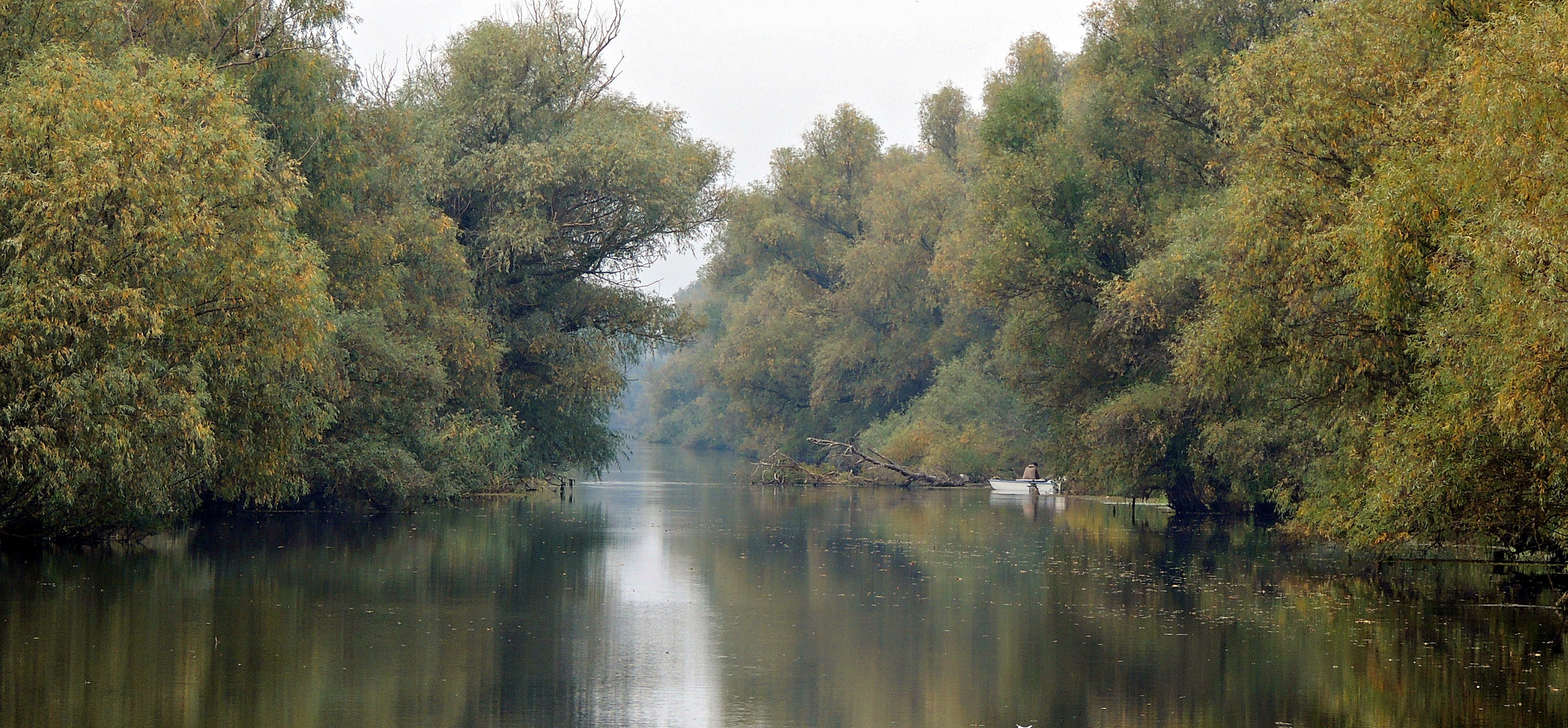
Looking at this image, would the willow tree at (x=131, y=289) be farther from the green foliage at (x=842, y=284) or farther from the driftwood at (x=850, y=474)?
the green foliage at (x=842, y=284)

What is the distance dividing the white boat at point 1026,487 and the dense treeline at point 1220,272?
201 centimetres

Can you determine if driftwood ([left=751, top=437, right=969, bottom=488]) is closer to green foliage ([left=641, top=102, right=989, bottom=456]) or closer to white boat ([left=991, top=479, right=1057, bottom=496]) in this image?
white boat ([left=991, top=479, right=1057, bottom=496])

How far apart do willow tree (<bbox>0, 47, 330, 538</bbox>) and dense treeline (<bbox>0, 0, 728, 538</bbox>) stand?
0.15 feet

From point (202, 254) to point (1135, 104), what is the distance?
23225 mm

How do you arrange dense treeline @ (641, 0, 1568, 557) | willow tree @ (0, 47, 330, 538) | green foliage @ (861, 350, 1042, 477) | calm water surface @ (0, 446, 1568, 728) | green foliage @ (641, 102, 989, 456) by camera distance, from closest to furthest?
calm water surface @ (0, 446, 1568, 728) → dense treeline @ (641, 0, 1568, 557) → willow tree @ (0, 47, 330, 538) → green foliage @ (861, 350, 1042, 477) → green foliage @ (641, 102, 989, 456)

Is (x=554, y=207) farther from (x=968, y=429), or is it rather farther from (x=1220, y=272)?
(x=1220, y=272)

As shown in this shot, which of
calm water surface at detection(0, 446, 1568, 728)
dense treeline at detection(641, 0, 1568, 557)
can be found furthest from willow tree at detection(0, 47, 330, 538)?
dense treeline at detection(641, 0, 1568, 557)

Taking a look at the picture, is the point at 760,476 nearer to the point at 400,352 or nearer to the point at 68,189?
the point at 400,352

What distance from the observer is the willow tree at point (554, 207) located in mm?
41094

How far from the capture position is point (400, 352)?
3183 cm

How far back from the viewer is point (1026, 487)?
1879 inches

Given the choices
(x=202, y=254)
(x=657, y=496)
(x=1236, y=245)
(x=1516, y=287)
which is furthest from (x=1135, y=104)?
(x=202, y=254)

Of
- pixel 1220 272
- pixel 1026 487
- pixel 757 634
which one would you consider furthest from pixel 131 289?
pixel 1026 487

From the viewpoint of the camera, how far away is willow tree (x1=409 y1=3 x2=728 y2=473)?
41.1 metres
